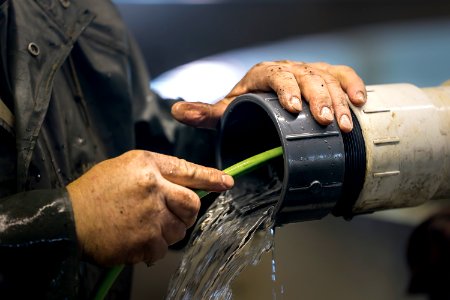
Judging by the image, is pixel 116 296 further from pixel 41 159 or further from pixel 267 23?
pixel 267 23

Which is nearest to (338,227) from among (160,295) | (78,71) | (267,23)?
(160,295)

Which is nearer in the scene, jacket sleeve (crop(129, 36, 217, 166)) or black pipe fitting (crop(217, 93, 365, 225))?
black pipe fitting (crop(217, 93, 365, 225))

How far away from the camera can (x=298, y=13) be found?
5.87 ft

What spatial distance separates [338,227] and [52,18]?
1.04 meters

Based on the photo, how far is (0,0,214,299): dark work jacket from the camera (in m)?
0.62

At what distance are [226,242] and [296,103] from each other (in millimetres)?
224

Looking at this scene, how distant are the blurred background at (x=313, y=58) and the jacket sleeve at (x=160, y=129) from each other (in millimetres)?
371

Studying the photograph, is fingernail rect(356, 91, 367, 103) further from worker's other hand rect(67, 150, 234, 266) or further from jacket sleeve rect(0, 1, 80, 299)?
jacket sleeve rect(0, 1, 80, 299)

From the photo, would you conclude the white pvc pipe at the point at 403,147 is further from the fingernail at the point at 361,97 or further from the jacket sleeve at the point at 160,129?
the jacket sleeve at the point at 160,129

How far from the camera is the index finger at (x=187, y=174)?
66cm

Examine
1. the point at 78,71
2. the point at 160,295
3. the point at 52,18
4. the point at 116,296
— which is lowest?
the point at 160,295

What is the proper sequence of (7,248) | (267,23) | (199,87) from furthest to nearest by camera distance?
(267,23)
(199,87)
(7,248)

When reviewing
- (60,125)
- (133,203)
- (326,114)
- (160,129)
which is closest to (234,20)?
(160,129)

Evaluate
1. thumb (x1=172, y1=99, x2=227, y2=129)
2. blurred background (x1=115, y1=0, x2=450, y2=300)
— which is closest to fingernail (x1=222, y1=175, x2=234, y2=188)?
thumb (x1=172, y1=99, x2=227, y2=129)
